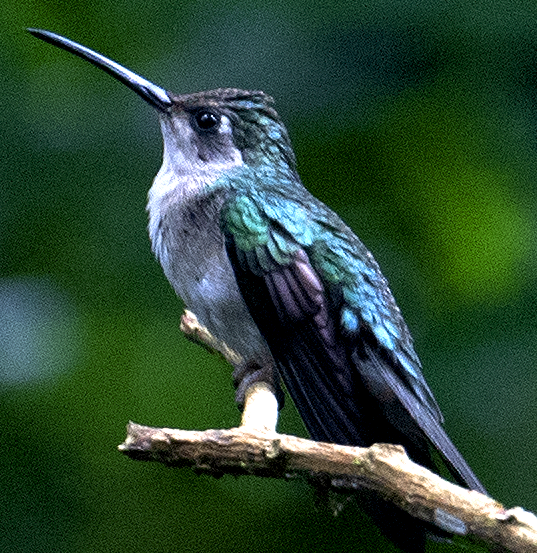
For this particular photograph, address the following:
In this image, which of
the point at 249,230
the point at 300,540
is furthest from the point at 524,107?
the point at 300,540

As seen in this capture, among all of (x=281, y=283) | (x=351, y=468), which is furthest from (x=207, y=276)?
(x=351, y=468)

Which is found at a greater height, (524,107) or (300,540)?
(524,107)

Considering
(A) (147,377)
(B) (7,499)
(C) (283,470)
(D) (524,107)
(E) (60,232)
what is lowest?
(C) (283,470)

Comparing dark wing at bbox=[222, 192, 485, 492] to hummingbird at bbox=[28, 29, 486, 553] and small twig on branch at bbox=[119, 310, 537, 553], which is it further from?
small twig on branch at bbox=[119, 310, 537, 553]

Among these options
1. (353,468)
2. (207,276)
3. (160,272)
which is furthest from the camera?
(160,272)

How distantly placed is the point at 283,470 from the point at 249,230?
1021 millimetres

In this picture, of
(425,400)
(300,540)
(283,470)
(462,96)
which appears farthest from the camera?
(462,96)

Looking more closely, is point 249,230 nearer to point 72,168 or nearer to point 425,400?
point 425,400

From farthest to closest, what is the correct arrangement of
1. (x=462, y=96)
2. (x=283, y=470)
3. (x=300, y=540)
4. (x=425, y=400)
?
(x=462, y=96) → (x=300, y=540) → (x=425, y=400) → (x=283, y=470)

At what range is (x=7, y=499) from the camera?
13.5 ft

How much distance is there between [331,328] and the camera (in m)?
3.12

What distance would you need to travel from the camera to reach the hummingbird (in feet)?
9.81

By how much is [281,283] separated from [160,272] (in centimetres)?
109

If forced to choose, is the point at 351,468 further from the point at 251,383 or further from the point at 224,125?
the point at 224,125
